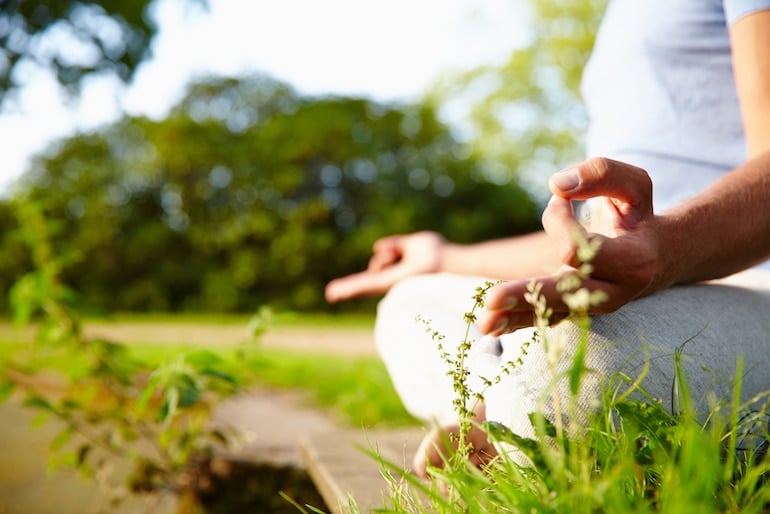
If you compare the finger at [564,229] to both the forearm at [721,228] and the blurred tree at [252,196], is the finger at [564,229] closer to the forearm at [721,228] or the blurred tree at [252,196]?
the forearm at [721,228]

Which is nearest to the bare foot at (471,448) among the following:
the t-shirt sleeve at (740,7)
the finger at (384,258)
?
the t-shirt sleeve at (740,7)

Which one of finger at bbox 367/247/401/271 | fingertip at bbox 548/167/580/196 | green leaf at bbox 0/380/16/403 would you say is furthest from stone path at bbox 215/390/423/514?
green leaf at bbox 0/380/16/403

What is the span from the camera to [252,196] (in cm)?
1331

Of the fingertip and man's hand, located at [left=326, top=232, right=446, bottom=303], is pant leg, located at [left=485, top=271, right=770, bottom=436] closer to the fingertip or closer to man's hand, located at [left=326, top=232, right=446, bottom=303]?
the fingertip

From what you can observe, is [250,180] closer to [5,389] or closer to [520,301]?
[5,389]

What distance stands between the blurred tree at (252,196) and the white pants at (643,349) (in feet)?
37.5

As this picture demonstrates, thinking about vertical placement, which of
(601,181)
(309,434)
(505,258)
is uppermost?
(601,181)

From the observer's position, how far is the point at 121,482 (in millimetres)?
2463

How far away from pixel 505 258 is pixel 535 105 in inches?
554

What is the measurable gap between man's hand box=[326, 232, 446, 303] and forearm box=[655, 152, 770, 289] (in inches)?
44.4

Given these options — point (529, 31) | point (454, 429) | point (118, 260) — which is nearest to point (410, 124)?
point (529, 31)

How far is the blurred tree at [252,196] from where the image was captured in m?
Result: 13.0

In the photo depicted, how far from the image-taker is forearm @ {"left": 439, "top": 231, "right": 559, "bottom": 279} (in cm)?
196

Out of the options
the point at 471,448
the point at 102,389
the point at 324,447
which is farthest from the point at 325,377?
the point at 471,448
